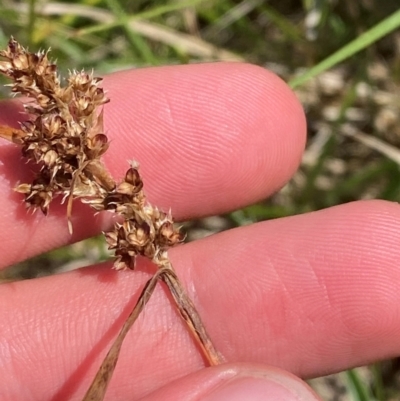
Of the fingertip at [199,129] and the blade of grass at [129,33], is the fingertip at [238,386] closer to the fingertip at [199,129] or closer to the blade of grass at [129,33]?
the fingertip at [199,129]

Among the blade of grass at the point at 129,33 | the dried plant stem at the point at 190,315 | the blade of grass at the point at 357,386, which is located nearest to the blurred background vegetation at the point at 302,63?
the blade of grass at the point at 129,33

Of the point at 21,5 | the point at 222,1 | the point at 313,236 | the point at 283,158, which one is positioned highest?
the point at 21,5

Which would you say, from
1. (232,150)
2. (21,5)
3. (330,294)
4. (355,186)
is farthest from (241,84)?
(21,5)

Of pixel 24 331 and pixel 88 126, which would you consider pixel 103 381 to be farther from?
pixel 88 126

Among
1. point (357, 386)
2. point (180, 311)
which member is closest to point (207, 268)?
point (180, 311)

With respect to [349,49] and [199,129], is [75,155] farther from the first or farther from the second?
[349,49]

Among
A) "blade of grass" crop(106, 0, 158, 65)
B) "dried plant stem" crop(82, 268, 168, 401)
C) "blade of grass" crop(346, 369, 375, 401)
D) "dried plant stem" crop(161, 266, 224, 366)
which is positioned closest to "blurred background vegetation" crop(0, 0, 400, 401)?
"blade of grass" crop(106, 0, 158, 65)

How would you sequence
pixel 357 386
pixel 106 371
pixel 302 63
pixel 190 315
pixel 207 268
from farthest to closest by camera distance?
1. pixel 302 63
2. pixel 357 386
3. pixel 207 268
4. pixel 190 315
5. pixel 106 371
